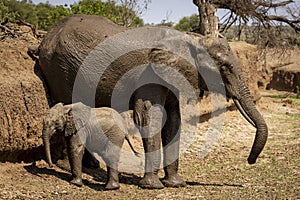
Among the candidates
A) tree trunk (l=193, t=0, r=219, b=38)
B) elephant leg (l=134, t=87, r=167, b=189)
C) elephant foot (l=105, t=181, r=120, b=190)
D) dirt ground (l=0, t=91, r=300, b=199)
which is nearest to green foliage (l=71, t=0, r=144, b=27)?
tree trunk (l=193, t=0, r=219, b=38)

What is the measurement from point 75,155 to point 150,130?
0.91m

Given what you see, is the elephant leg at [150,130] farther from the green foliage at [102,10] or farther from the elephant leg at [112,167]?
the green foliage at [102,10]

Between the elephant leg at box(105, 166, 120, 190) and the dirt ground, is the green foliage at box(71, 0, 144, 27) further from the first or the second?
the elephant leg at box(105, 166, 120, 190)

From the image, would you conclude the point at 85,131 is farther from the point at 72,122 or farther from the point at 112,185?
the point at 112,185

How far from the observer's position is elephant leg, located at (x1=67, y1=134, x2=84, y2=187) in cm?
577

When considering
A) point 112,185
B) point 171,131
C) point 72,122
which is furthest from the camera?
point 171,131

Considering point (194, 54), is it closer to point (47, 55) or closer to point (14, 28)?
point (47, 55)

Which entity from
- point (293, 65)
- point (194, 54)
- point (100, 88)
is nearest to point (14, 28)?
point (100, 88)

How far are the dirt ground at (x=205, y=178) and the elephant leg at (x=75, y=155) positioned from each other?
0.33 feet

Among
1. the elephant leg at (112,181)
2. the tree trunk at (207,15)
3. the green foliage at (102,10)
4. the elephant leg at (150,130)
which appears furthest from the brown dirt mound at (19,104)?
the green foliage at (102,10)

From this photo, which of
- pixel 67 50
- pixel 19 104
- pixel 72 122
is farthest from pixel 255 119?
pixel 19 104

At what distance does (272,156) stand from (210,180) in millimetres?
1896

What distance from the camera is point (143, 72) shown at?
6.14 m

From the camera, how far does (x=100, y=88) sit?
20.8 ft
